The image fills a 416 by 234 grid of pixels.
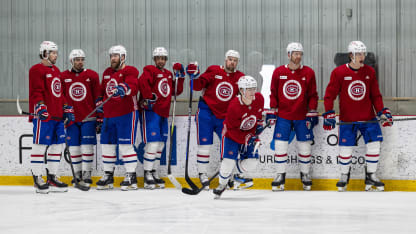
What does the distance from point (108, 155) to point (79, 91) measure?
0.68m

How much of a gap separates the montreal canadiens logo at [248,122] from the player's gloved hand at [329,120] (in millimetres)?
831

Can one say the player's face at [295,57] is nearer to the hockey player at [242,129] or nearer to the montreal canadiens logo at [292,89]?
the montreal canadiens logo at [292,89]

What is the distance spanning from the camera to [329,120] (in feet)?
17.3

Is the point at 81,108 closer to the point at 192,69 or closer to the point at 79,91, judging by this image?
the point at 79,91

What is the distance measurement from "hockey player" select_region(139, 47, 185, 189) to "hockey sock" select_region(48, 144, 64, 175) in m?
0.78

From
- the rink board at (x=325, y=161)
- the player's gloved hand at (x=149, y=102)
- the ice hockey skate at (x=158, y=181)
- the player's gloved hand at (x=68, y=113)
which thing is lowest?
the ice hockey skate at (x=158, y=181)

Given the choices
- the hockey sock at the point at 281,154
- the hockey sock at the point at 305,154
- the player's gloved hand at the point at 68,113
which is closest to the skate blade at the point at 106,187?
the player's gloved hand at the point at 68,113

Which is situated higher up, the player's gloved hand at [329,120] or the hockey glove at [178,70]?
the hockey glove at [178,70]

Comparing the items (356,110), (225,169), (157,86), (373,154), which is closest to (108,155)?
(157,86)

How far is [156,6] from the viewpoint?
7.70 meters

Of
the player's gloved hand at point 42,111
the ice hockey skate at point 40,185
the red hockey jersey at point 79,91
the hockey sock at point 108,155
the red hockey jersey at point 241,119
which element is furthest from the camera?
the red hockey jersey at point 79,91

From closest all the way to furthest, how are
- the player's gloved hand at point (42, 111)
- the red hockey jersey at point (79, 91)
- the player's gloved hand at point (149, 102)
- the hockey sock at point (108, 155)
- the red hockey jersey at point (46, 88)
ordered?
the player's gloved hand at point (42, 111)
the red hockey jersey at point (46, 88)
the player's gloved hand at point (149, 102)
the hockey sock at point (108, 155)
the red hockey jersey at point (79, 91)

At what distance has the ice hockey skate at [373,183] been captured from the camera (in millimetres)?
5292

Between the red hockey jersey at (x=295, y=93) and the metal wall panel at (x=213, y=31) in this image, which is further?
the metal wall panel at (x=213, y=31)
